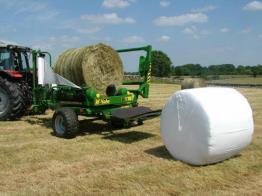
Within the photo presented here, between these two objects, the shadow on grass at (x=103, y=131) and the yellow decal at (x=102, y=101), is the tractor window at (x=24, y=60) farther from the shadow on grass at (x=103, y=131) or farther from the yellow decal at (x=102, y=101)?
the yellow decal at (x=102, y=101)

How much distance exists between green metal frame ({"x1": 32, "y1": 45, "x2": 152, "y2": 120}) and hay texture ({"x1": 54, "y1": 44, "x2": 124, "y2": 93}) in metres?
0.32

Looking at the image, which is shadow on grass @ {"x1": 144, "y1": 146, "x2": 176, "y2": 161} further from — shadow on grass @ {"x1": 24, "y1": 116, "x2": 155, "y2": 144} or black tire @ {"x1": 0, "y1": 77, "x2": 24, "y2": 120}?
black tire @ {"x1": 0, "y1": 77, "x2": 24, "y2": 120}

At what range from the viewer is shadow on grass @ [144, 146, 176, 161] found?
19.8 feet

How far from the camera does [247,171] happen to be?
17.2 feet

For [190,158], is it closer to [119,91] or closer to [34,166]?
[34,166]

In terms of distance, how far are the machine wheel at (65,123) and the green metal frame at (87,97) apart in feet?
1.13

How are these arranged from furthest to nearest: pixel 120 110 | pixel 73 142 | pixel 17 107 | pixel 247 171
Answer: pixel 17 107, pixel 120 110, pixel 73 142, pixel 247 171

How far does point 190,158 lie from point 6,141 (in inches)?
143

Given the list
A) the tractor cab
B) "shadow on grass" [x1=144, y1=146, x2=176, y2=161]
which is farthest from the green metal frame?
"shadow on grass" [x1=144, y1=146, x2=176, y2=161]

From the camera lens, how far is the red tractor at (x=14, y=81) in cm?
947

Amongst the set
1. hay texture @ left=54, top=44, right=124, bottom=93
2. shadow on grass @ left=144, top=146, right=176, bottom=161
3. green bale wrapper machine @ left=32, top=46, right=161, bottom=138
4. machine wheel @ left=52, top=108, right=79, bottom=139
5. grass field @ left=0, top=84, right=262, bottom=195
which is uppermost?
hay texture @ left=54, top=44, right=124, bottom=93

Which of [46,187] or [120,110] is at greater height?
[120,110]

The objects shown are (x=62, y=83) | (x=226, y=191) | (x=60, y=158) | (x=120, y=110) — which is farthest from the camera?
(x=62, y=83)

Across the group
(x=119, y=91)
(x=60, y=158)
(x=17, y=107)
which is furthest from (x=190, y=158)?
(x=17, y=107)
